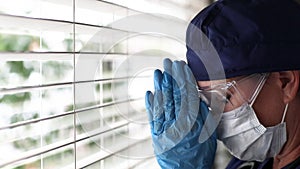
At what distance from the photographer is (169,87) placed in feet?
→ 2.46

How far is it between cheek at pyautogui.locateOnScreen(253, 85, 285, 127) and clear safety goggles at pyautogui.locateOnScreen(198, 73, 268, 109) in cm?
2

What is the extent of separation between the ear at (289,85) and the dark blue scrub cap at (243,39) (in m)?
0.03

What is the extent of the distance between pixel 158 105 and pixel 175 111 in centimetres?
4

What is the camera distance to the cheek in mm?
854

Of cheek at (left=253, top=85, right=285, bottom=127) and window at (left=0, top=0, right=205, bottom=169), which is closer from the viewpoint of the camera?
window at (left=0, top=0, right=205, bottom=169)

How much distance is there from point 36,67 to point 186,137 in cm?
37

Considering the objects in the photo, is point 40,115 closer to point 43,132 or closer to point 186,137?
point 43,132

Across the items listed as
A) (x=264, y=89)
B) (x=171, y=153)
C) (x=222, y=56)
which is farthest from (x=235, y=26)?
(x=171, y=153)

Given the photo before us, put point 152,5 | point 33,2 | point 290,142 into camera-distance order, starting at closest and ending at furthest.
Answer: point 33,2
point 290,142
point 152,5

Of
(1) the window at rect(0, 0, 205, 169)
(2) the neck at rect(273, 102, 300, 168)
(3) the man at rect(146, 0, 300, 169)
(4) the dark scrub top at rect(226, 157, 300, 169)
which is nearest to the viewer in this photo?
(1) the window at rect(0, 0, 205, 169)

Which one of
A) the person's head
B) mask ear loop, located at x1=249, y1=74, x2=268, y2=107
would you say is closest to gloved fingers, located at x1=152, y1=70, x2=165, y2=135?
the person's head

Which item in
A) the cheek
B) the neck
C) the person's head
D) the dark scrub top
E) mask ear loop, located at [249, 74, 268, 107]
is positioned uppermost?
the person's head

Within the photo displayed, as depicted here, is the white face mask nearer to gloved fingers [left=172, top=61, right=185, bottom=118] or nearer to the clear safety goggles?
the clear safety goggles

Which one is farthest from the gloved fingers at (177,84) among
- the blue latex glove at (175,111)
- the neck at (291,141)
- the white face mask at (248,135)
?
the neck at (291,141)
